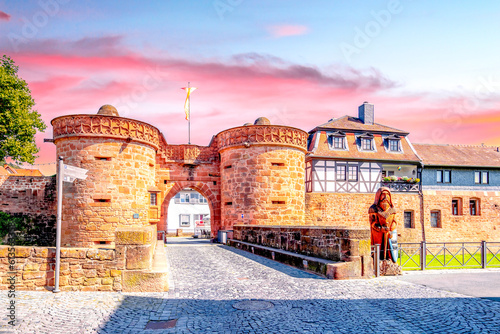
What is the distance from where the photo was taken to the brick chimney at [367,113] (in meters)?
31.7

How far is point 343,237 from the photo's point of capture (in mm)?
9016

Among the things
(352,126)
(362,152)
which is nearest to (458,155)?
(362,152)

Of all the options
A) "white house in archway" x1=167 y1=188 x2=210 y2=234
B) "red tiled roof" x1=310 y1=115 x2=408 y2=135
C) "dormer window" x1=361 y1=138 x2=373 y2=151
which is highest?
"red tiled roof" x1=310 y1=115 x2=408 y2=135

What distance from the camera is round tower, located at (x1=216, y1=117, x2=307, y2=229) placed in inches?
798

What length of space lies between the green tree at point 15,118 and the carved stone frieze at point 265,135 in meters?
12.7

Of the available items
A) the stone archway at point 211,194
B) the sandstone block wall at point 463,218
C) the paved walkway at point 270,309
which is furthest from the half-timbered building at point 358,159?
the paved walkway at point 270,309

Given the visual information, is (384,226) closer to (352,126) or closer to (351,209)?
(351,209)

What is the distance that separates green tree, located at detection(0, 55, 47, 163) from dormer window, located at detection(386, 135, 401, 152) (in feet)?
81.8

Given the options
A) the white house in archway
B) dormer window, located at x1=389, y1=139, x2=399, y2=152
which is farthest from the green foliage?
the white house in archway

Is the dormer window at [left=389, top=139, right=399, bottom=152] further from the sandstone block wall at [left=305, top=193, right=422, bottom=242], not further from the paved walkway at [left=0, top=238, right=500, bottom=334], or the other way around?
the paved walkway at [left=0, top=238, right=500, bottom=334]

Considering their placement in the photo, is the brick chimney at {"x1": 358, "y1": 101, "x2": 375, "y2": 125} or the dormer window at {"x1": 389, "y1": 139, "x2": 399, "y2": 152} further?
the brick chimney at {"x1": 358, "y1": 101, "x2": 375, "y2": 125}

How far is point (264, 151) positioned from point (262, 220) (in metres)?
3.61

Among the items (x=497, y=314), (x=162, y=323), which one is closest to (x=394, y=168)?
(x=497, y=314)

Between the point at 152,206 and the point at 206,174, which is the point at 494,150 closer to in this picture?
the point at 206,174
